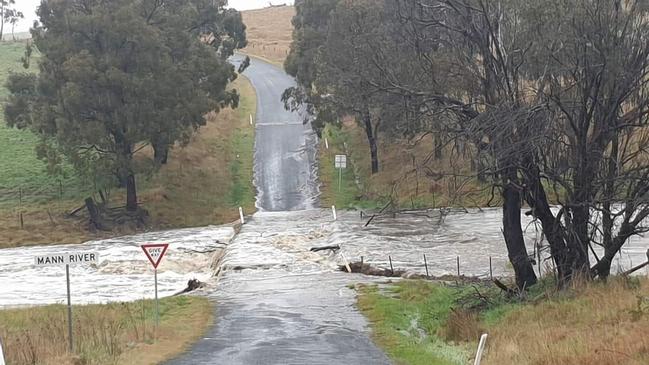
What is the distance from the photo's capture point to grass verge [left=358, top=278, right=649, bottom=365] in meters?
11.6

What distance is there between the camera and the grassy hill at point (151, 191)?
41156 mm

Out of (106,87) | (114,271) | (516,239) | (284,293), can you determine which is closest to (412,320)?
(516,239)

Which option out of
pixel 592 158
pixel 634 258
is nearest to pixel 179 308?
pixel 592 158

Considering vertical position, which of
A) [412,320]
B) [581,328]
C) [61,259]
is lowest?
[412,320]

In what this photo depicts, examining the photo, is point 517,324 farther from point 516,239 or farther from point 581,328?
point 516,239

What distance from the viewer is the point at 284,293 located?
23812mm

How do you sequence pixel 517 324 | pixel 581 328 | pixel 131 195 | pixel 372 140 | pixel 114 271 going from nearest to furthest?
pixel 581 328 < pixel 517 324 < pixel 114 271 < pixel 131 195 < pixel 372 140

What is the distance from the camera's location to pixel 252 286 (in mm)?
25656

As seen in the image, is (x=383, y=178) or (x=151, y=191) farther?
(x=383, y=178)

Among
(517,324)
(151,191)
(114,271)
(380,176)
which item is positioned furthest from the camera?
(380,176)

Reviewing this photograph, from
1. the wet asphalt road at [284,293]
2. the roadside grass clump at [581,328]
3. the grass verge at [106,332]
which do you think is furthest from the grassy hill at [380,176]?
the roadside grass clump at [581,328]

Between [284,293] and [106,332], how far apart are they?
24.0 ft

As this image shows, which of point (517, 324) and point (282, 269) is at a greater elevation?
point (517, 324)

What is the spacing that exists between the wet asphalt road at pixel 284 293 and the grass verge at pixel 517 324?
0.73m
